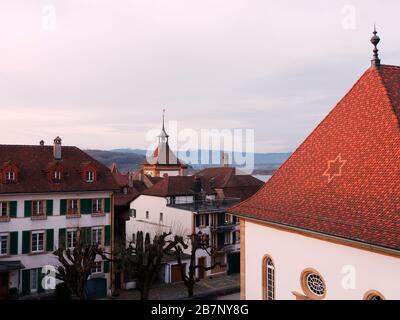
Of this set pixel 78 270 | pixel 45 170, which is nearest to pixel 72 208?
pixel 45 170

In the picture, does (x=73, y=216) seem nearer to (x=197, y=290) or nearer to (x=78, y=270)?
(x=78, y=270)

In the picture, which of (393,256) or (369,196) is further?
(369,196)

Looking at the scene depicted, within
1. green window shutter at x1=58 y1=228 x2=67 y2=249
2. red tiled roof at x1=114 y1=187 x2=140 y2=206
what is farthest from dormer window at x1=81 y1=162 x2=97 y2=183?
red tiled roof at x1=114 y1=187 x2=140 y2=206

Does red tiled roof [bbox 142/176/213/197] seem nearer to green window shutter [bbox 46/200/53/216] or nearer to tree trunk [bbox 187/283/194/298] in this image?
tree trunk [bbox 187/283/194/298]

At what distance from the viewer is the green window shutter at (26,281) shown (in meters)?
26.0

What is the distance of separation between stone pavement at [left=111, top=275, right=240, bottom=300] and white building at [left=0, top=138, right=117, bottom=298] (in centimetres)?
245

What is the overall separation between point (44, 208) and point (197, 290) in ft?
43.2

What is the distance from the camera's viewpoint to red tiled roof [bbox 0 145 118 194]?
26547mm

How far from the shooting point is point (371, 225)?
10.7m

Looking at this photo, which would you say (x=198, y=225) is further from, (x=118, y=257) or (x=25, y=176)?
(x=25, y=176)

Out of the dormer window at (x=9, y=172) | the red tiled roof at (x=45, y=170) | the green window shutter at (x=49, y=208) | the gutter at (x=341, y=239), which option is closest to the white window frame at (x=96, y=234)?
the red tiled roof at (x=45, y=170)
